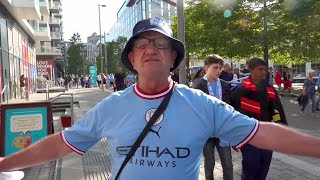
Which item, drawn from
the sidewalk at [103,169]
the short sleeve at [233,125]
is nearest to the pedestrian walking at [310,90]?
the sidewalk at [103,169]

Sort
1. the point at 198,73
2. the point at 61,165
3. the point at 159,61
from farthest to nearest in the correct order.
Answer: the point at 61,165, the point at 198,73, the point at 159,61

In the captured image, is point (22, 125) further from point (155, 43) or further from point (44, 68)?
point (44, 68)

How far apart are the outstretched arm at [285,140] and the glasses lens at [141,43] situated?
672mm

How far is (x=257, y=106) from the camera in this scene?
15.4 feet

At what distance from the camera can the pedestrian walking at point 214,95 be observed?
4970 millimetres

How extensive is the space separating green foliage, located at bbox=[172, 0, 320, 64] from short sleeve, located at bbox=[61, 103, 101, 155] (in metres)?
19.5

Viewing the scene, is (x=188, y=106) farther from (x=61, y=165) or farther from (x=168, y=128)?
(x=61, y=165)

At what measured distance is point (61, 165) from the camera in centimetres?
709

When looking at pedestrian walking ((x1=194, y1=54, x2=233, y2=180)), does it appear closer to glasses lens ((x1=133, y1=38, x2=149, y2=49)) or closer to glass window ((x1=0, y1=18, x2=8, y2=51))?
glasses lens ((x1=133, y1=38, x2=149, y2=49))

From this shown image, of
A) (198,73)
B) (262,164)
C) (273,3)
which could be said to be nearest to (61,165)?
(198,73)

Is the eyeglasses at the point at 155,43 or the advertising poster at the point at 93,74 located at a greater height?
the advertising poster at the point at 93,74

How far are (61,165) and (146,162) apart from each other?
5.54m

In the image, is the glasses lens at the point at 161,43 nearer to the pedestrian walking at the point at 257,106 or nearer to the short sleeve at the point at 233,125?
the short sleeve at the point at 233,125

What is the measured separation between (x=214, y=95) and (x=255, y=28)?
2178cm
